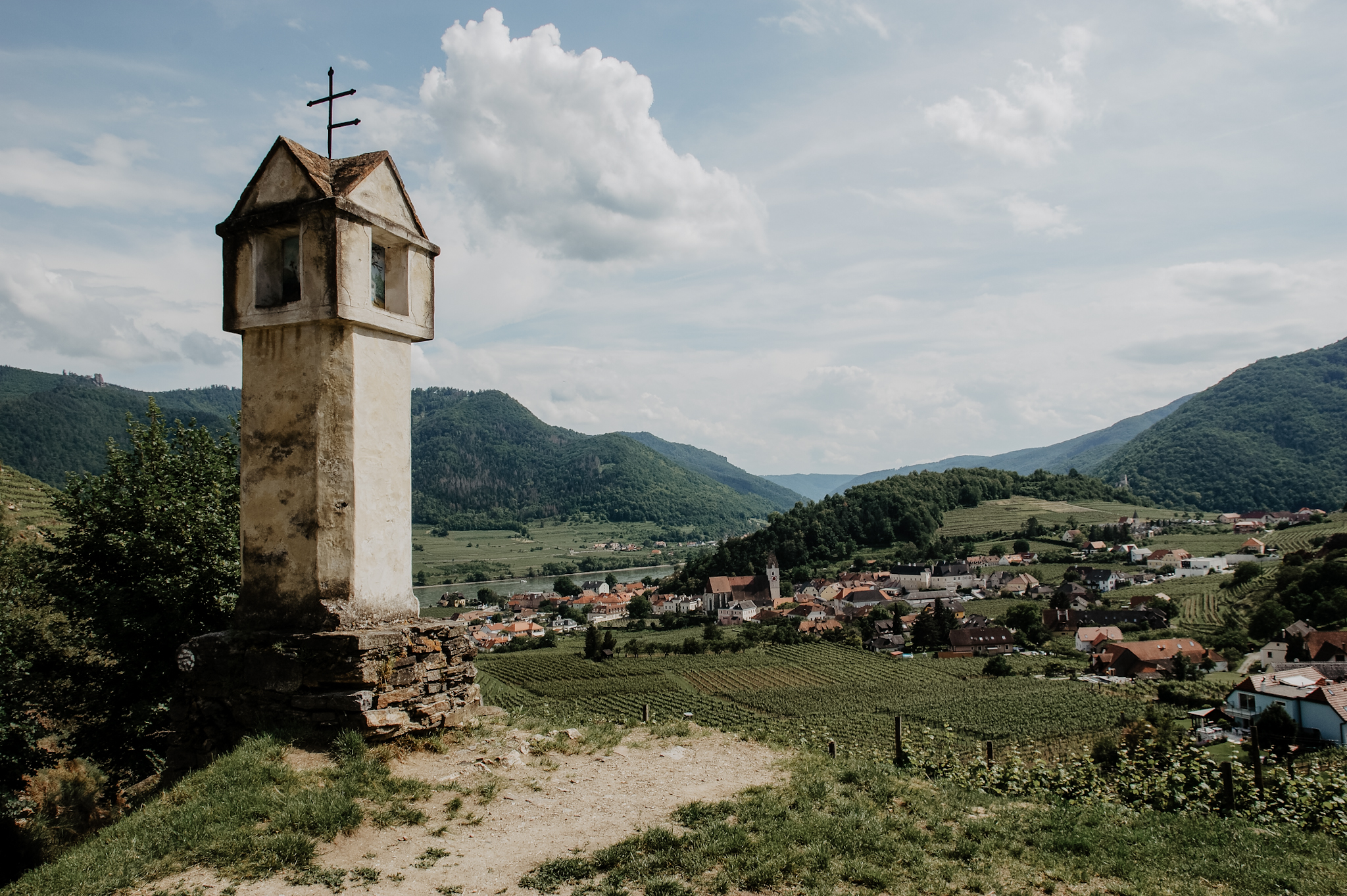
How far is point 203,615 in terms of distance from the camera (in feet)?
32.1

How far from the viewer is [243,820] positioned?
17.4ft

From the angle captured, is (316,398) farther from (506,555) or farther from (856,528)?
(506,555)

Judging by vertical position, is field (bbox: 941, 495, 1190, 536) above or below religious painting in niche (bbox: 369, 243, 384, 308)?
below

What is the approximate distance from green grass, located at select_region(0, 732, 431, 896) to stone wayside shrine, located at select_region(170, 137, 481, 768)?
576mm

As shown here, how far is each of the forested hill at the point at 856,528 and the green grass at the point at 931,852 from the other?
9870 centimetres

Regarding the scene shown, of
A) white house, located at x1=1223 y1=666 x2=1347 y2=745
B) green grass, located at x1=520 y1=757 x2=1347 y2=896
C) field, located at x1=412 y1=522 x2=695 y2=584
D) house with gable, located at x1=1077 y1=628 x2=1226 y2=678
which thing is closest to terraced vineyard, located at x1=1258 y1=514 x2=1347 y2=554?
house with gable, located at x1=1077 y1=628 x2=1226 y2=678

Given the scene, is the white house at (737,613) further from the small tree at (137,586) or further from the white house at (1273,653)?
the small tree at (137,586)

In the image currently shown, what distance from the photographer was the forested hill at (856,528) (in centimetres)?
11269

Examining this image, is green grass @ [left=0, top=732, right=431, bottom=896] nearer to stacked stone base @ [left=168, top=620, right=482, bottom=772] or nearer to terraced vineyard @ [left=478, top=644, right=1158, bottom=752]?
stacked stone base @ [left=168, top=620, right=482, bottom=772]

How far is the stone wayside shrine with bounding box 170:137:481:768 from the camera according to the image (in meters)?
6.82

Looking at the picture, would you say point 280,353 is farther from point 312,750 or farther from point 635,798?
point 635,798

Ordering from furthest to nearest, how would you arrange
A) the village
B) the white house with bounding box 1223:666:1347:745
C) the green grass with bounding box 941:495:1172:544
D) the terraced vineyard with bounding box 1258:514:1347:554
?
the green grass with bounding box 941:495:1172:544
the terraced vineyard with bounding box 1258:514:1347:554
the village
the white house with bounding box 1223:666:1347:745

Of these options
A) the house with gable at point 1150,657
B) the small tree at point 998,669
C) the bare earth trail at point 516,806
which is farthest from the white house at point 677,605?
the bare earth trail at point 516,806

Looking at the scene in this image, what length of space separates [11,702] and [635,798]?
8.17 m
